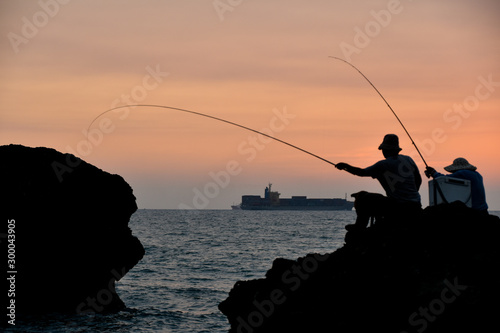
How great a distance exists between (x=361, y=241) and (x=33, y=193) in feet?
36.7

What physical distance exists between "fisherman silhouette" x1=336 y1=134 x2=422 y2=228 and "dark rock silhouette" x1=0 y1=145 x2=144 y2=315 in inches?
427

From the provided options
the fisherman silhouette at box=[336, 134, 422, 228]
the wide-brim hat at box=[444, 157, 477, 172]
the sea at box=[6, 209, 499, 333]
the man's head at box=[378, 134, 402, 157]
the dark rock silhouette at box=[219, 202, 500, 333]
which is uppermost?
the man's head at box=[378, 134, 402, 157]

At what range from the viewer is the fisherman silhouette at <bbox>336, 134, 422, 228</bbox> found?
26.0 ft

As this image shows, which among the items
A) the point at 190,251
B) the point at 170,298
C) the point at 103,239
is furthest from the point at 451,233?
the point at 190,251

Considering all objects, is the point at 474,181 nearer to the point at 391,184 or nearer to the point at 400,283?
the point at 391,184

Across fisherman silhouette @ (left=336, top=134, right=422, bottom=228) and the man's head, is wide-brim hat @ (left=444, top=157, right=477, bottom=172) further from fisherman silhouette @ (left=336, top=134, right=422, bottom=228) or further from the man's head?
the man's head

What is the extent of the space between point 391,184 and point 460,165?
1452mm

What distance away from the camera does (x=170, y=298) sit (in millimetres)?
23688

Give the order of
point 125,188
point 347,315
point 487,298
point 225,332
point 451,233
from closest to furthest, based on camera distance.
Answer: point 487,298 → point 347,315 → point 451,233 → point 225,332 → point 125,188

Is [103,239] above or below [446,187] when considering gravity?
below

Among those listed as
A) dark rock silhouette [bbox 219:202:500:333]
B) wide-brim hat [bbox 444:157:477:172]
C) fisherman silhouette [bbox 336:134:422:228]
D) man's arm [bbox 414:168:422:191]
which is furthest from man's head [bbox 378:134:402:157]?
wide-brim hat [bbox 444:157:477:172]

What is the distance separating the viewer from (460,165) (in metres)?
8.76

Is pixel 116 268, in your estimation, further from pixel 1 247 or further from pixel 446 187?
pixel 446 187

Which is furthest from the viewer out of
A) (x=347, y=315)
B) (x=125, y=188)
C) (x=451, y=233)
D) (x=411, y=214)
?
(x=125, y=188)
